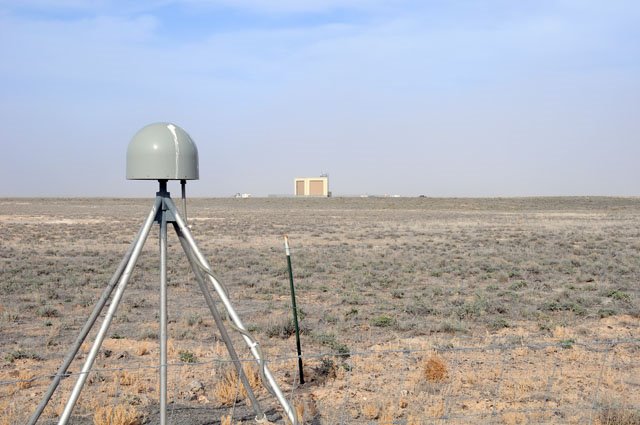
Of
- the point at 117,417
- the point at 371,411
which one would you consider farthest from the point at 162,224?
the point at 371,411

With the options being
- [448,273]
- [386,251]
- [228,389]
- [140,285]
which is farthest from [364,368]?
[386,251]

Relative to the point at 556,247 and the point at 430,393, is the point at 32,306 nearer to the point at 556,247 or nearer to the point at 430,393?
the point at 430,393

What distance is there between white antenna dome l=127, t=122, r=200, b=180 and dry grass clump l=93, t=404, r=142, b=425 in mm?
2107

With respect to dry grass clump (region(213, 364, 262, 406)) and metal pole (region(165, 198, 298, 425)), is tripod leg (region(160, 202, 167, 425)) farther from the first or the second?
dry grass clump (region(213, 364, 262, 406))

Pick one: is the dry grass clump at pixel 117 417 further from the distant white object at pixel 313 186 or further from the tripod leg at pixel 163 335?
the distant white object at pixel 313 186

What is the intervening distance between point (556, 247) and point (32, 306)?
19.6m

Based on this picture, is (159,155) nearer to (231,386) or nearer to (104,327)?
(104,327)

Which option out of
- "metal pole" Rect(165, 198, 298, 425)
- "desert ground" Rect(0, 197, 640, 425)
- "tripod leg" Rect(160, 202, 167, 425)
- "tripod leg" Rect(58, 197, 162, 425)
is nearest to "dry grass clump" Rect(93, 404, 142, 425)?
"desert ground" Rect(0, 197, 640, 425)

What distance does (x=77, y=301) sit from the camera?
12773 mm

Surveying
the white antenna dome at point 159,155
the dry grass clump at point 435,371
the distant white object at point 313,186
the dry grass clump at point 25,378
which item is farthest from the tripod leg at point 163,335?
the distant white object at point 313,186

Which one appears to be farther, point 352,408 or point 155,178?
point 352,408

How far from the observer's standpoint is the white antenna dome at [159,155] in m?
4.45

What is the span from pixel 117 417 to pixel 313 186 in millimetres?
127292

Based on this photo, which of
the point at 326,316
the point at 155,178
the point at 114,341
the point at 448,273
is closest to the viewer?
the point at 155,178
